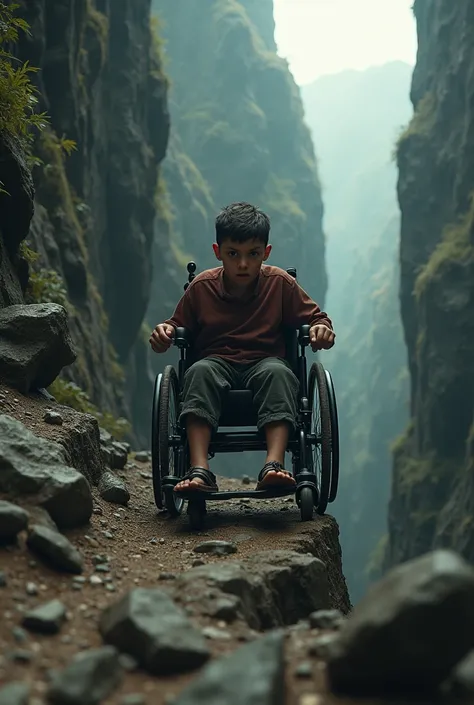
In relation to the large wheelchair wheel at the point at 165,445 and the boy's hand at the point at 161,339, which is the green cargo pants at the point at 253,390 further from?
the boy's hand at the point at 161,339

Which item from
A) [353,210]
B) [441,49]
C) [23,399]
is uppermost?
[353,210]

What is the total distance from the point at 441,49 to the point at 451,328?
9.26m

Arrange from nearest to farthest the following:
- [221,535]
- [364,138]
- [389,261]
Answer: [221,535] < [389,261] < [364,138]

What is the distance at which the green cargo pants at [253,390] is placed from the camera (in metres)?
4.03

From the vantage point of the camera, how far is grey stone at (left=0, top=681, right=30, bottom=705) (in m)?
1.53

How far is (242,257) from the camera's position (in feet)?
14.5

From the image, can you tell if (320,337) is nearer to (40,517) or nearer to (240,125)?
(40,517)

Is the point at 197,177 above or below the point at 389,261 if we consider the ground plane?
below

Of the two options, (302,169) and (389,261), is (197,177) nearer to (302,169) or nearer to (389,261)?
(302,169)

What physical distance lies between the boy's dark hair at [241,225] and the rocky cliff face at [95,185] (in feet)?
5.08

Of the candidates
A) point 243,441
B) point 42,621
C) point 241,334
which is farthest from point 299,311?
point 42,621

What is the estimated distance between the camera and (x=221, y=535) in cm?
392

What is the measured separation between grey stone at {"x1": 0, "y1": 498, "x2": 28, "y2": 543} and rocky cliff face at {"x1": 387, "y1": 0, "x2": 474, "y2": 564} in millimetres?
14294

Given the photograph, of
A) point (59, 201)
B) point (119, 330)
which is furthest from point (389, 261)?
point (59, 201)
